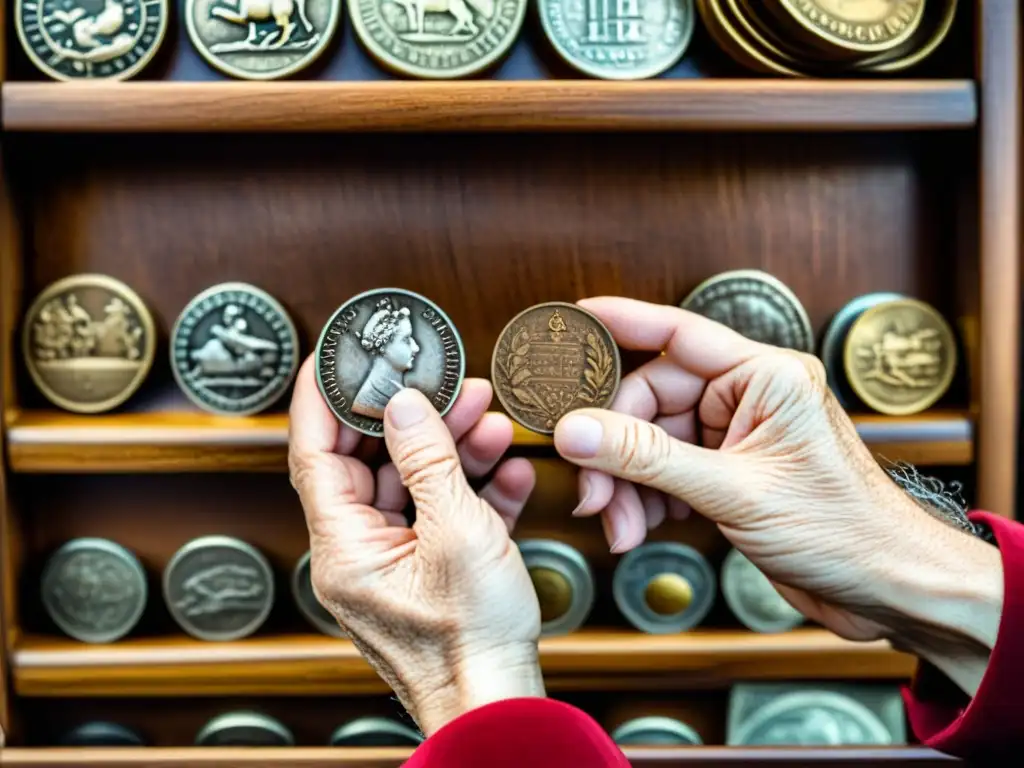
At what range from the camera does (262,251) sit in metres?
1.15

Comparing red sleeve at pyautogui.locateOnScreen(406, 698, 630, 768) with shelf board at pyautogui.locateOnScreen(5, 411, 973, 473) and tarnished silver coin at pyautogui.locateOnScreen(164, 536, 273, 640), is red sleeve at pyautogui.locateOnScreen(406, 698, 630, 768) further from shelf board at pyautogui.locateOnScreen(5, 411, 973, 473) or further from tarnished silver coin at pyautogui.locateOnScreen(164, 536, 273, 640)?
tarnished silver coin at pyautogui.locateOnScreen(164, 536, 273, 640)

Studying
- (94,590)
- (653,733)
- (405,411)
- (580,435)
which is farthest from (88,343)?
(653,733)

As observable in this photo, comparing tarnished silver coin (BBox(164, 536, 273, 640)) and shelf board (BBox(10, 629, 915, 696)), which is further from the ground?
tarnished silver coin (BBox(164, 536, 273, 640))

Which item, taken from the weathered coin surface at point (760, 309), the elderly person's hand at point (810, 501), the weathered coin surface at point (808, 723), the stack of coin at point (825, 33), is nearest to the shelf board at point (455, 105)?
the stack of coin at point (825, 33)

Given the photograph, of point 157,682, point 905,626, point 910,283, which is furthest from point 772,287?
point 157,682

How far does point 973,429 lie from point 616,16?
0.71 m

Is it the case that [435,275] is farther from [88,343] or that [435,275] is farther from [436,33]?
[88,343]

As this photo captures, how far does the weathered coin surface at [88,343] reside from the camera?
1.10 metres

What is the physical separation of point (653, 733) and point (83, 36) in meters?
1.23

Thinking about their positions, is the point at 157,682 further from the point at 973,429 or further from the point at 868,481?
the point at 973,429

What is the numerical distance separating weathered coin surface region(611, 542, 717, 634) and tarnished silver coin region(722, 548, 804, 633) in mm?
32

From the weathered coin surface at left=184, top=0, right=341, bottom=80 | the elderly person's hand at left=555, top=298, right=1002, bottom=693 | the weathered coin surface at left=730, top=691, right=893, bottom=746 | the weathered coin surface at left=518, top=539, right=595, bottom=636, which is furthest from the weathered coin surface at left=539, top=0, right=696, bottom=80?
the weathered coin surface at left=730, top=691, right=893, bottom=746

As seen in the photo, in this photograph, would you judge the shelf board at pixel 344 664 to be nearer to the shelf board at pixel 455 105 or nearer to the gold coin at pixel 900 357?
the gold coin at pixel 900 357

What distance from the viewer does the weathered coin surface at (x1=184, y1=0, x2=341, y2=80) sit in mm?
1043
